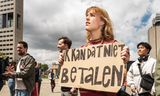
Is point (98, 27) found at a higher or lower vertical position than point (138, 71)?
higher

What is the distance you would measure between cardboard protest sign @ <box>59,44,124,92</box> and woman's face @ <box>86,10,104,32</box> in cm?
20

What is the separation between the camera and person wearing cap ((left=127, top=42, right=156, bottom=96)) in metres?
7.98

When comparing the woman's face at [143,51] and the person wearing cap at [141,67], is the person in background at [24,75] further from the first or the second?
the woman's face at [143,51]

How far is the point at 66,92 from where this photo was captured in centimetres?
Result: 757

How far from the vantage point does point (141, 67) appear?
26.7ft

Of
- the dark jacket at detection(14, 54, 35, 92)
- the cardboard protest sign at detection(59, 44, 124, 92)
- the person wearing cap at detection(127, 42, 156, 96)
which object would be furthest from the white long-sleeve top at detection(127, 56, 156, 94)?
the cardboard protest sign at detection(59, 44, 124, 92)

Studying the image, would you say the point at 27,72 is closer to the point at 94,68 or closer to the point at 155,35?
the point at 94,68

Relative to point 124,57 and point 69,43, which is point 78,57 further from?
point 69,43

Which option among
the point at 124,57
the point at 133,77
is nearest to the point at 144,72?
the point at 133,77

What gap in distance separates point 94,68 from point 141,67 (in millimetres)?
3289

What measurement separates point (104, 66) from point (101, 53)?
0.59 feet

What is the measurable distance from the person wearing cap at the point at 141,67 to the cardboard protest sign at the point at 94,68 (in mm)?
2827

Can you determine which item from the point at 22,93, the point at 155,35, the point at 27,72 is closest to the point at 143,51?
the point at 27,72

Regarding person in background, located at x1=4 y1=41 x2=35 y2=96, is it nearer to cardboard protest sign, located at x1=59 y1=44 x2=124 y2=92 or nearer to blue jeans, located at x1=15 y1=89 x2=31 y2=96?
blue jeans, located at x1=15 y1=89 x2=31 y2=96
